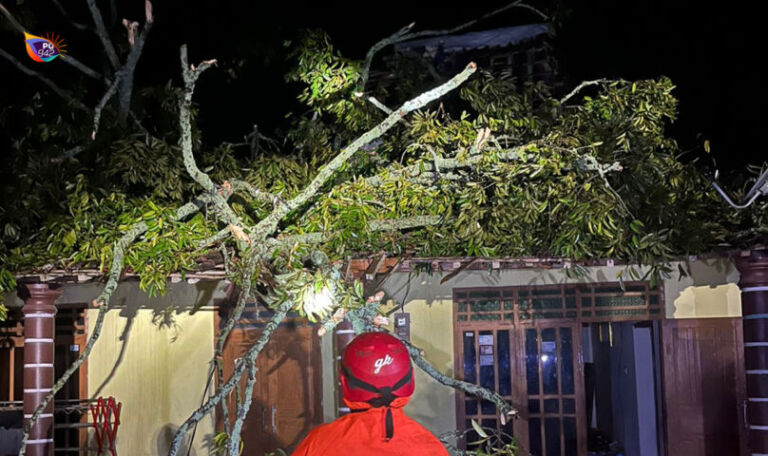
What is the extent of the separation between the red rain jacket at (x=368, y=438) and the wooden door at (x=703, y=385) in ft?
26.0

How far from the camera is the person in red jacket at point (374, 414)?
422cm

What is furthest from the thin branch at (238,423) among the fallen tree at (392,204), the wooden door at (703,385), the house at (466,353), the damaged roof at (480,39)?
the damaged roof at (480,39)

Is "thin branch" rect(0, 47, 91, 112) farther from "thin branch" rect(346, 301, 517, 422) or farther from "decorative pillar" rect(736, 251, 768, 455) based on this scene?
"decorative pillar" rect(736, 251, 768, 455)

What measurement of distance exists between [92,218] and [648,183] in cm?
519

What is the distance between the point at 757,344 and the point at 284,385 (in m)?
5.72

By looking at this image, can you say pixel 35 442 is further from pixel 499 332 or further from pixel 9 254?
pixel 499 332

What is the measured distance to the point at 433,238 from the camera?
961 cm

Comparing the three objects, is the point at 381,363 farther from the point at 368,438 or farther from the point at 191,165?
the point at 191,165

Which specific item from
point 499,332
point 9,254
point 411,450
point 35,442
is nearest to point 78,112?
point 9,254

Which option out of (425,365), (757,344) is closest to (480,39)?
(757,344)

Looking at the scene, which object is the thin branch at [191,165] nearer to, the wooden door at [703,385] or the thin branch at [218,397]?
the thin branch at [218,397]

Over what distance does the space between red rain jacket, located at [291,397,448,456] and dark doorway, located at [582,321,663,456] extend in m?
8.54

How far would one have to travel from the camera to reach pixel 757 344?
10.1 metres

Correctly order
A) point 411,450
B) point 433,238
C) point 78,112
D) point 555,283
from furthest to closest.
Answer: point 555,283, point 78,112, point 433,238, point 411,450
